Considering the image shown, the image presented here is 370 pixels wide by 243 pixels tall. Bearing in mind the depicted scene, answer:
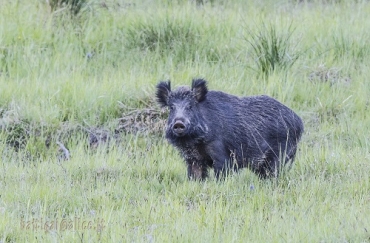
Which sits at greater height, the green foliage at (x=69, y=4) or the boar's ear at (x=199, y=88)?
the boar's ear at (x=199, y=88)

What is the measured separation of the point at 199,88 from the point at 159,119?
6.09 feet

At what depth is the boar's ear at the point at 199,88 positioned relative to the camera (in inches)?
313

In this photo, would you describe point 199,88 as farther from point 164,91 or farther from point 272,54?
point 272,54

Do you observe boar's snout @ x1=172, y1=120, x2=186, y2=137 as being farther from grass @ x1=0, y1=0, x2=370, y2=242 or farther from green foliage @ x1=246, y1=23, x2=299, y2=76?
green foliage @ x1=246, y1=23, x2=299, y2=76

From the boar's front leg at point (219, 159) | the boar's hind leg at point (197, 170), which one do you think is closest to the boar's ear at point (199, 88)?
the boar's front leg at point (219, 159)

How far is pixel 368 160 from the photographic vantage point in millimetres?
8109

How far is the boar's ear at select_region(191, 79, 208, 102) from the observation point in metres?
7.96

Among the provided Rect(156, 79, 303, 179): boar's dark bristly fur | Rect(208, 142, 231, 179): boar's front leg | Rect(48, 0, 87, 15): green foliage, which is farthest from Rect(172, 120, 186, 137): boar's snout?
Rect(48, 0, 87, 15): green foliage

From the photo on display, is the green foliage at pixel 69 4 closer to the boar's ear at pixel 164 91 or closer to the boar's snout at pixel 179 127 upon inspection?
the boar's ear at pixel 164 91

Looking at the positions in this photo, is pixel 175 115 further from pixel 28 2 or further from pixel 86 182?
pixel 28 2

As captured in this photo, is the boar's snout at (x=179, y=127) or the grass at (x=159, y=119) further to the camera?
the boar's snout at (x=179, y=127)

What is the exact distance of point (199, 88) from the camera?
800cm

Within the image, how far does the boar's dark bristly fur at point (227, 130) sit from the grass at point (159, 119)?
21cm

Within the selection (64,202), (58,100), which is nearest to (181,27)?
(58,100)
